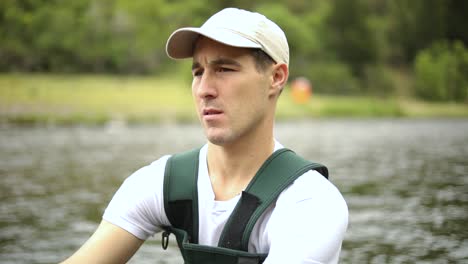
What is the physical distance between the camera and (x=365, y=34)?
81.3m

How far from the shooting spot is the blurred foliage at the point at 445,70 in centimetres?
3841

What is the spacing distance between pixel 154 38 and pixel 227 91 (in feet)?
301

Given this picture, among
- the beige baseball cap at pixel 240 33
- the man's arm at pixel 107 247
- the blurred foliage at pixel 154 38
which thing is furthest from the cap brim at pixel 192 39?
the blurred foliage at pixel 154 38

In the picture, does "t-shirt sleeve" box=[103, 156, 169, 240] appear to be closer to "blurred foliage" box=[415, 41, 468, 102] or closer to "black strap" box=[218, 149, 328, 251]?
→ "black strap" box=[218, 149, 328, 251]

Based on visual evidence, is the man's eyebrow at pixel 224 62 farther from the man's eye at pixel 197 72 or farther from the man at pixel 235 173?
the man's eye at pixel 197 72

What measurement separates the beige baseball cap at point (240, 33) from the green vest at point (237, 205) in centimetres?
40

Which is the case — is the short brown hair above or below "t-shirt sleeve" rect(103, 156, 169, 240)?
above

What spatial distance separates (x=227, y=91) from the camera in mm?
3035

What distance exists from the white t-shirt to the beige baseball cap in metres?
0.45

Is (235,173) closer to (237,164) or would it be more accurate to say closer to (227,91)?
(237,164)

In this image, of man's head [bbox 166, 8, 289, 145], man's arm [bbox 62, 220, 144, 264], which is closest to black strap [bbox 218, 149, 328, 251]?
man's head [bbox 166, 8, 289, 145]

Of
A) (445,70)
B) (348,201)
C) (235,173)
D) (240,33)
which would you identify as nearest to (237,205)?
(235,173)

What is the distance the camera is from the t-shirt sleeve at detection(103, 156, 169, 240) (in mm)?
3197

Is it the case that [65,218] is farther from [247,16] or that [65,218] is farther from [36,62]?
[36,62]
